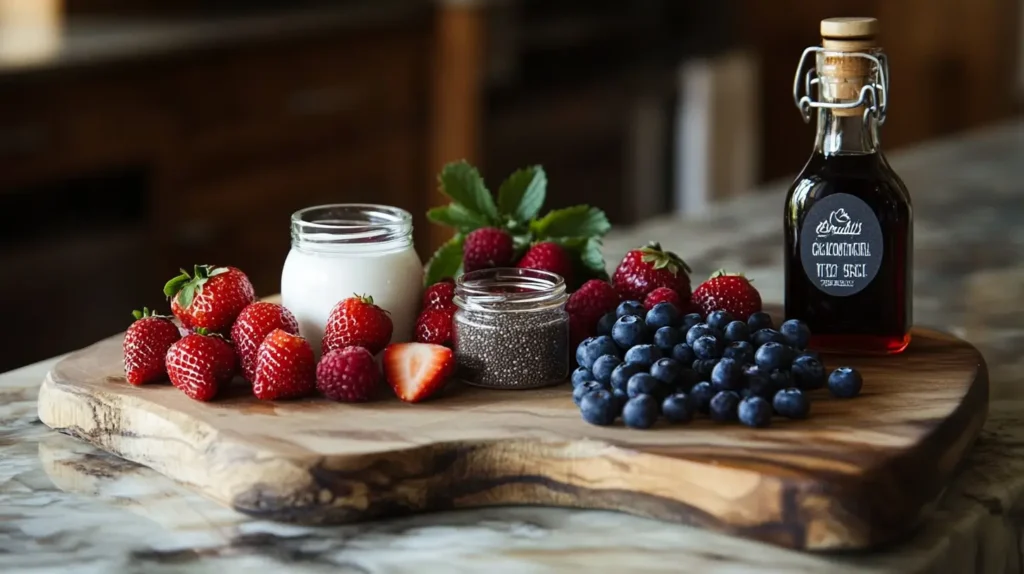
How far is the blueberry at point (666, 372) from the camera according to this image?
101 cm

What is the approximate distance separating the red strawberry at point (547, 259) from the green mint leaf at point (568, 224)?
0.21 feet

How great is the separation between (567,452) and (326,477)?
→ 17 cm

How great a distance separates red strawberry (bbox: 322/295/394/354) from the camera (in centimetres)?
112

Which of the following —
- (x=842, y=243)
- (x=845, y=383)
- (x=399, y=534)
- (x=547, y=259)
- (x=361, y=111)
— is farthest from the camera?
(x=361, y=111)

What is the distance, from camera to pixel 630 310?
1.12 metres

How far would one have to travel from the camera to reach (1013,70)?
4688 millimetres

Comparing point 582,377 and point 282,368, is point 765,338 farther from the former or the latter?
point 282,368

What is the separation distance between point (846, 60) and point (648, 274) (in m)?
0.25

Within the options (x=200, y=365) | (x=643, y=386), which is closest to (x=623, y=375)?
(x=643, y=386)

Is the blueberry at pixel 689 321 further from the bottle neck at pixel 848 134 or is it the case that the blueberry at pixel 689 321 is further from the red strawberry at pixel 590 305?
the bottle neck at pixel 848 134

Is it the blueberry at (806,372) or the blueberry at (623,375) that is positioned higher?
the blueberry at (623,375)

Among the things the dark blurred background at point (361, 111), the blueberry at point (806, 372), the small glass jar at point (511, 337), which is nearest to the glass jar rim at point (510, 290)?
the small glass jar at point (511, 337)

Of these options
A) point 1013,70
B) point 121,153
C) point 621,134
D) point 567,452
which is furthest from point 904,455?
point 1013,70

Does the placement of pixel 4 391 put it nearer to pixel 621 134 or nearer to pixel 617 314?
pixel 617 314
